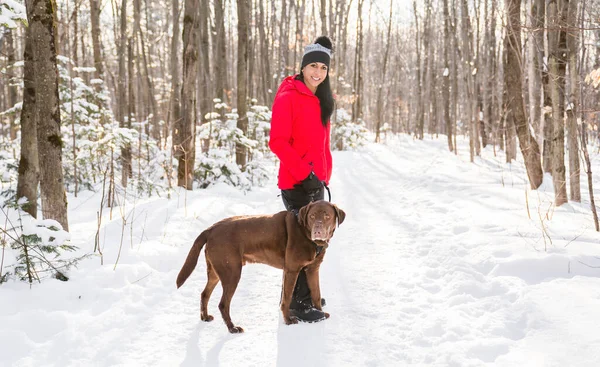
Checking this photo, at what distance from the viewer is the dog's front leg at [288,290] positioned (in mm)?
3480

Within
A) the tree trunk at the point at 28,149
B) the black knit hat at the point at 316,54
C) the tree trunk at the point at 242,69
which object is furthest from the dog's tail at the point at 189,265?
the tree trunk at the point at 242,69

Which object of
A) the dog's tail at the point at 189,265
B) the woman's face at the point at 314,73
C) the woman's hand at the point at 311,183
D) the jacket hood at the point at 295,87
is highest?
the woman's face at the point at 314,73

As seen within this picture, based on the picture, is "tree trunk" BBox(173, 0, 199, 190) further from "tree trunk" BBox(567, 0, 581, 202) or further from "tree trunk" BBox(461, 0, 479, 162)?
"tree trunk" BBox(461, 0, 479, 162)

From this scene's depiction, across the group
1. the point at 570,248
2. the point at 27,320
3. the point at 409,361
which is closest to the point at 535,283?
the point at 570,248

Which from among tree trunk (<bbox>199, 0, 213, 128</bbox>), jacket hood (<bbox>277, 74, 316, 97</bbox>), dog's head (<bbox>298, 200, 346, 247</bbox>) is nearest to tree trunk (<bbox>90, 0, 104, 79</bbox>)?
tree trunk (<bbox>199, 0, 213, 128</bbox>)

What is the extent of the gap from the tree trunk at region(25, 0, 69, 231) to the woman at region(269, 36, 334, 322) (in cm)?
256

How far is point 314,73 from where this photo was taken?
3584 mm

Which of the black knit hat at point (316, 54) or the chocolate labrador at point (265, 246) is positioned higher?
the black knit hat at point (316, 54)

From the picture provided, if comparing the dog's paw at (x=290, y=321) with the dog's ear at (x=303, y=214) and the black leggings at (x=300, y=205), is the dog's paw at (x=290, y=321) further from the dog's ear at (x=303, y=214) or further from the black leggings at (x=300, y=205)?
the dog's ear at (x=303, y=214)

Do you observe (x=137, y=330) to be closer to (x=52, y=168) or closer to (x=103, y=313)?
(x=103, y=313)

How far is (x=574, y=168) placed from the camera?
702cm

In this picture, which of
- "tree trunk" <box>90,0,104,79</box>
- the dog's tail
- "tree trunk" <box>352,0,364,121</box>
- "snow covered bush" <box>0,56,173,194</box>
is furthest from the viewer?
"tree trunk" <box>352,0,364,121</box>

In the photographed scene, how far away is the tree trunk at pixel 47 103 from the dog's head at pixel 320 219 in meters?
2.93

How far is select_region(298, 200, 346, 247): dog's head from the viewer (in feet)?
10.4
